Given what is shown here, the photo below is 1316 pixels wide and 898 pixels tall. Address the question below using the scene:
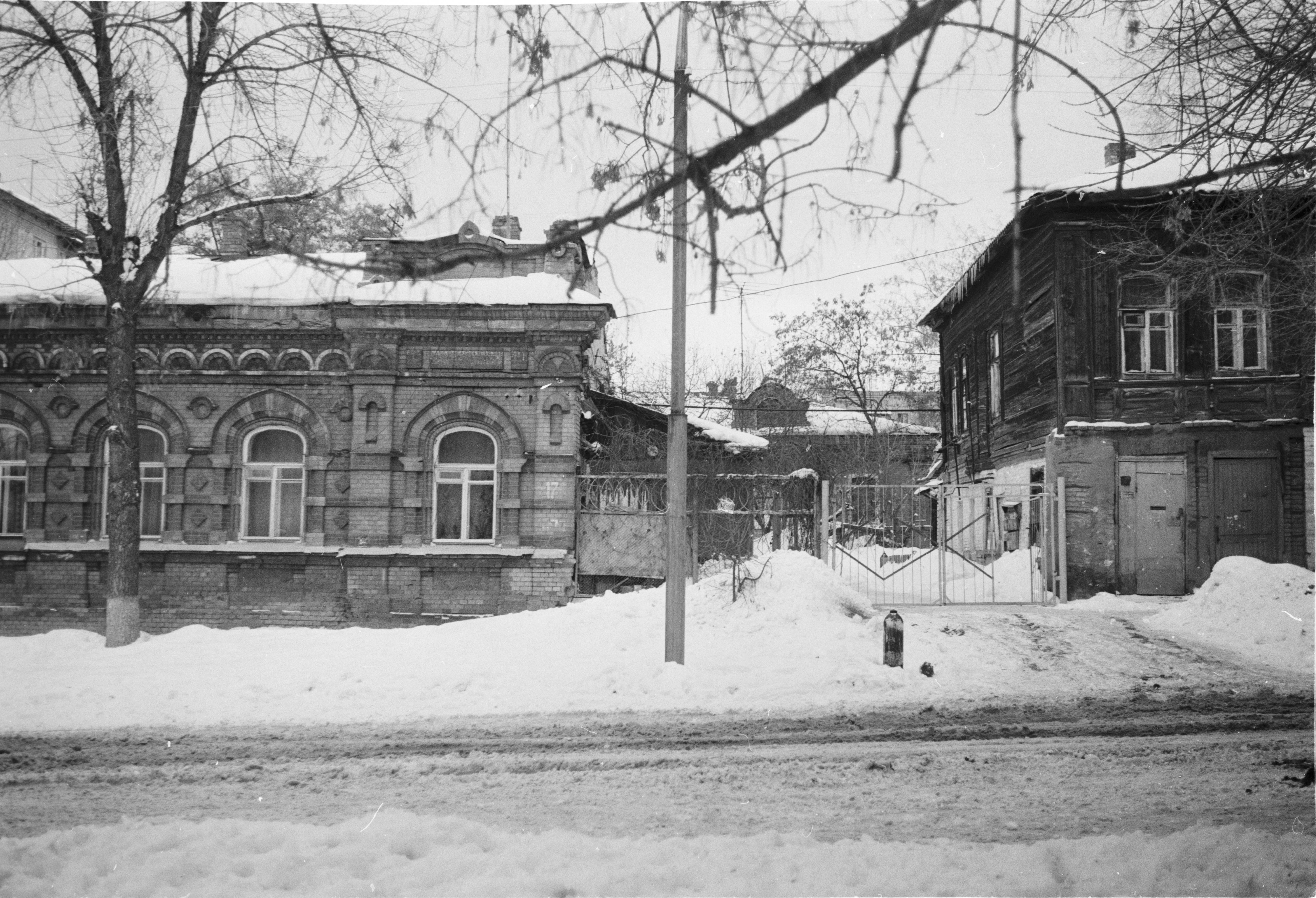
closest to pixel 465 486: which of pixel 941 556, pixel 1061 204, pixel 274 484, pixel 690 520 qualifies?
pixel 274 484

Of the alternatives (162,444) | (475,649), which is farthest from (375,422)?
(475,649)

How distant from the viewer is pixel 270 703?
6398 millimetres

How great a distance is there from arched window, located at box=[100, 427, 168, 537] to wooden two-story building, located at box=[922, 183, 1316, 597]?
9514 millimetres

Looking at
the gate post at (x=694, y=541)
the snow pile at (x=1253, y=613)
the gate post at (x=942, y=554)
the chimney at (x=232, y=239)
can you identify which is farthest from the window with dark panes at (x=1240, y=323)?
the chimney at (x=232, y=239)

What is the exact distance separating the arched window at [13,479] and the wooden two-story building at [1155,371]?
7230 millimetres

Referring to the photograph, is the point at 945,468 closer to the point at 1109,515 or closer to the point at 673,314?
the point at 1109,515

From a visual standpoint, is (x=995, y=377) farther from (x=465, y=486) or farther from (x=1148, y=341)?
(x=465, y=486)

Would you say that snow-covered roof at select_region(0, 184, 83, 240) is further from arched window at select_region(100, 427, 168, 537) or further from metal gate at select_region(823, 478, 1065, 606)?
metal gate at select_region(823, 478, 1065, 606)

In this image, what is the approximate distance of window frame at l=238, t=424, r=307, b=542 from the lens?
1052cm

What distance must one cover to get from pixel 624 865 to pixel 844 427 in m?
19.1

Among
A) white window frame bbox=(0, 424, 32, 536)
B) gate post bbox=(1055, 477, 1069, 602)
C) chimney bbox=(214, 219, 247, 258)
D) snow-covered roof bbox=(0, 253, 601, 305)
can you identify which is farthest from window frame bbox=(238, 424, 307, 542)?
gate post bbox=(1055, 477, 1069, 602)

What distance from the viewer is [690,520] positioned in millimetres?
10609

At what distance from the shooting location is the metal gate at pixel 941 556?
10.1 metres

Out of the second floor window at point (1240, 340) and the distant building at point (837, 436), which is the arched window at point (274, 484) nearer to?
the distant building at point (837, 436)
